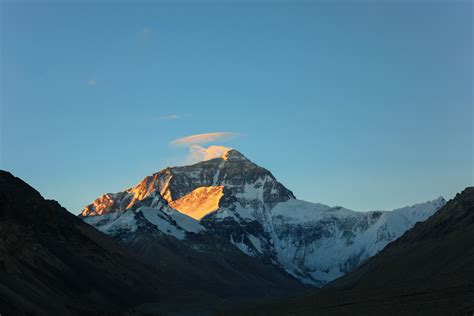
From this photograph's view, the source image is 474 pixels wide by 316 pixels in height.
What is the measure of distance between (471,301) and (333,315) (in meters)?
37.7

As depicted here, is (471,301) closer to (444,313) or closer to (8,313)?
(444,313)

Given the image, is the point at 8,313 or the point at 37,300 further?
the point at 37,300

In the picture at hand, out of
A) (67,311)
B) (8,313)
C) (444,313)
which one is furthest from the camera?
(67,311)

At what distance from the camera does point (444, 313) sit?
531ft

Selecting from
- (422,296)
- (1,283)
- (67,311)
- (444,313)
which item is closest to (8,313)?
(1,283)

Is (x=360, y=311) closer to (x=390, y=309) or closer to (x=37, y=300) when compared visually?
(x=390, y=309)

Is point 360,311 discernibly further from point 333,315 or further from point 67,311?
point 67,311

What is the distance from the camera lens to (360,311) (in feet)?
635

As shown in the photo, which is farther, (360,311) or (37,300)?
(360,311)

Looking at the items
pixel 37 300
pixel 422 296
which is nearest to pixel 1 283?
pixel 37 300

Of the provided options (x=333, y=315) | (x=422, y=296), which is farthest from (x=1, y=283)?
(x=422, y=296)

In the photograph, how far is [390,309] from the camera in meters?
186

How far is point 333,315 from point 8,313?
83090 millimetres

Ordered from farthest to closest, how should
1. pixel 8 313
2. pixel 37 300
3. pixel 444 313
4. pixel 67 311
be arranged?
pixel 67 311 < pixel 37 300 < pixel 444 313 < pixel 8 313
